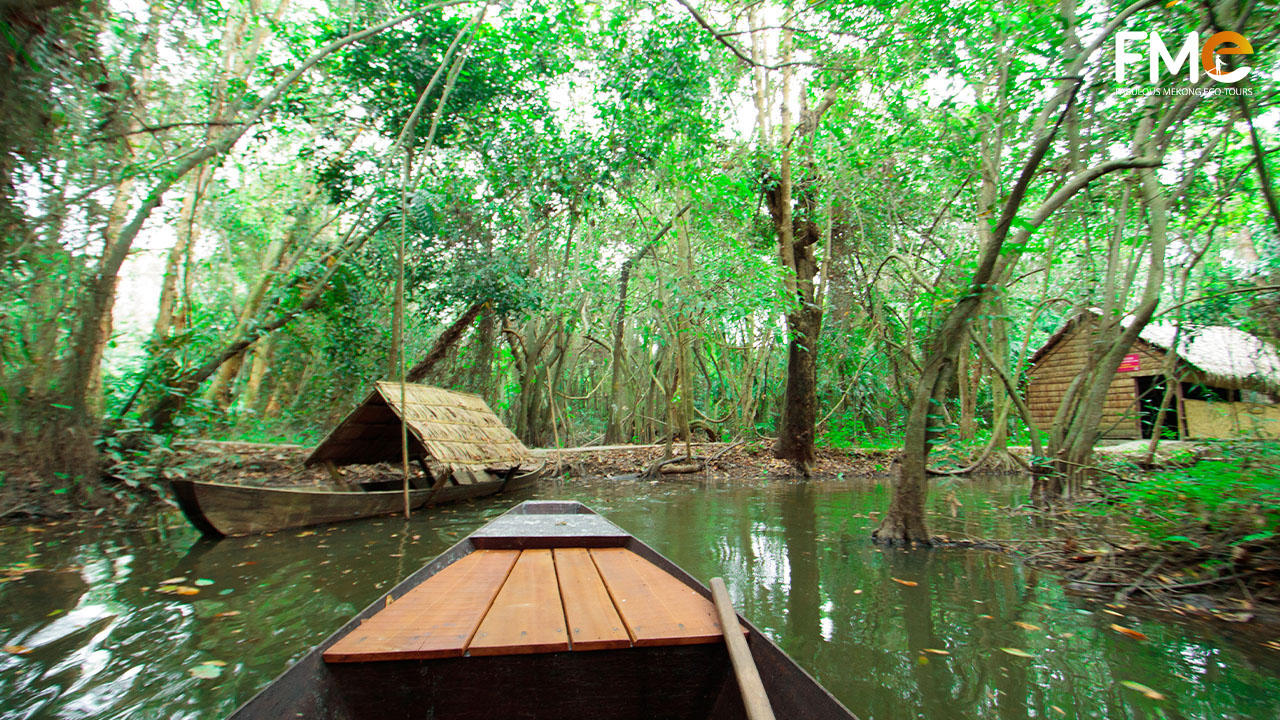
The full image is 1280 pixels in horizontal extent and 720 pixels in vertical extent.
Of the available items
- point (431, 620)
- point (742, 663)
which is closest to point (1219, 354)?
point (742, 663)

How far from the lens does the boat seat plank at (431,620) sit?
1.73 metres

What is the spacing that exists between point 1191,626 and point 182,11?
36.7 ft

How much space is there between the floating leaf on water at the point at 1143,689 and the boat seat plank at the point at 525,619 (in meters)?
2.58

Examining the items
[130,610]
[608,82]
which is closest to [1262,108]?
[608,82]

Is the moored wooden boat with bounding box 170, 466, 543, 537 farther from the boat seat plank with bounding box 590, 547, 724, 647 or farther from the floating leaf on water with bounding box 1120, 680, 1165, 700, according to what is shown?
the floating leaf on water with bounding box 1120, 680, 1165, 700

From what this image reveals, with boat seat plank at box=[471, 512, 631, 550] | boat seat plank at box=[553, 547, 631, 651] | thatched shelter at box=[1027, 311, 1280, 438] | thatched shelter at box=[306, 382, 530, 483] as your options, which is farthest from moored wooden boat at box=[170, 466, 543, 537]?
thatched shelter at box=[1027, 311, 1280, 438]

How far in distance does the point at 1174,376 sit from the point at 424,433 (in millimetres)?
10812

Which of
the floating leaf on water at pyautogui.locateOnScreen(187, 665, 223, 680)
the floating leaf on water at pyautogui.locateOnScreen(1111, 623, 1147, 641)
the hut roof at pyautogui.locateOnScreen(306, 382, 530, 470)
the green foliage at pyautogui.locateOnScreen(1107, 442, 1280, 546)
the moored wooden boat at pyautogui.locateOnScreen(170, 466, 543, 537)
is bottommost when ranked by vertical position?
the floating leaf on water at pyautogui.locateOnScreen(187, 665, 223, 680)

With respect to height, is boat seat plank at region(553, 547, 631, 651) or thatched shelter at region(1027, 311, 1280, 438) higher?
thatched shelter at region(1027, 311, 1280, 438)

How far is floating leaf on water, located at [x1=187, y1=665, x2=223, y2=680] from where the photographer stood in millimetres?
2699

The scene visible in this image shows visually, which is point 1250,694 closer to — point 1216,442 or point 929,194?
point 1216,442

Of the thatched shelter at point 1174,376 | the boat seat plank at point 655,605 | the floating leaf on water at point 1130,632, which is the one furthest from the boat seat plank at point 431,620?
the thatched shelter at point 1174,376

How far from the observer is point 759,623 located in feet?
11.1

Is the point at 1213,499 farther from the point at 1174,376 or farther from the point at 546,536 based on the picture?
the point at 1174,376
